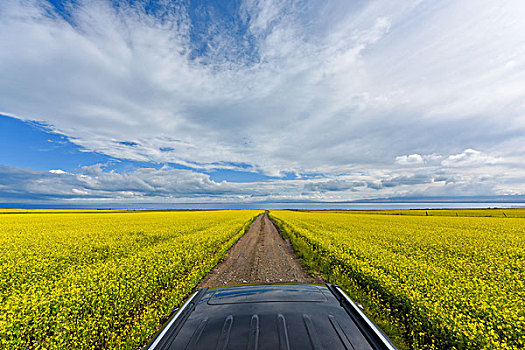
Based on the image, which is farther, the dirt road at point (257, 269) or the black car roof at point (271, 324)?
the dirt road at point (257, 269)

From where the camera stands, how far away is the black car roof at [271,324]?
91.6 inches

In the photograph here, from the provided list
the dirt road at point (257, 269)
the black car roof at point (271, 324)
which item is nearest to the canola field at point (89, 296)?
the dirt road at point (257, 269)

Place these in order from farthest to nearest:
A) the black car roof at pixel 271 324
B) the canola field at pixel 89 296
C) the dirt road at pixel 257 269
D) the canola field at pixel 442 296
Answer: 1. the dirt road at pixel 257 269
2. the canola field at pixel 89 296
3. the canola field at pixel 442 296
4. the black car roof at pixel 271 324

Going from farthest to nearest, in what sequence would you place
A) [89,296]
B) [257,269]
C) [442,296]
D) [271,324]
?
1. [257,269]
2. [89,296]
3. [442,296]
4. [271,324]

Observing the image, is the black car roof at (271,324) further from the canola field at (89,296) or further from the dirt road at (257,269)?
the dirt road at (257,269)

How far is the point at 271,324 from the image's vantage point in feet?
8.50

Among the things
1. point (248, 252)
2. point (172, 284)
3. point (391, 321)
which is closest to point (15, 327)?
point (172, 284)

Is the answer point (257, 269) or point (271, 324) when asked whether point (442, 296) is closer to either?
point (271, 324)

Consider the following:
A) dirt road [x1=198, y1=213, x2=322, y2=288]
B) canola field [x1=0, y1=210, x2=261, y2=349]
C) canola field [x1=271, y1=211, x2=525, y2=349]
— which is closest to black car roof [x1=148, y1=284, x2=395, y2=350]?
canola field [x1=271, y1=211, x2=525, y2=349]

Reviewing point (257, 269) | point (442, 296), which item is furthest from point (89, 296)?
point (442, 296)

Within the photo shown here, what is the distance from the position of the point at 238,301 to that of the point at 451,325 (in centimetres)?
553

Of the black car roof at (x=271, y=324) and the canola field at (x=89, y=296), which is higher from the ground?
the black car roof at (x=271, y=324)

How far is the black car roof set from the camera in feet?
7.63

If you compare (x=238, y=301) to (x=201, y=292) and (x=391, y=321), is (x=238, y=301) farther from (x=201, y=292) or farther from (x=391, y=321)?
(x=391, y=321)
